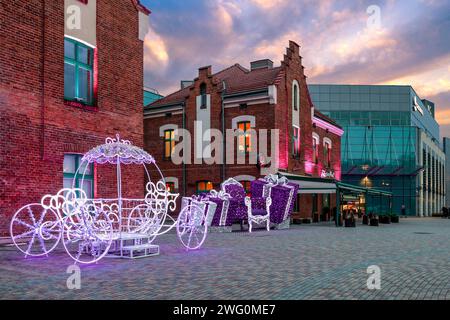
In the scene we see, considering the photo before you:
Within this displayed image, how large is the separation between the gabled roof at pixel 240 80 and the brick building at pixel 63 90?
10602mm

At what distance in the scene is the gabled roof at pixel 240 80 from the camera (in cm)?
2772

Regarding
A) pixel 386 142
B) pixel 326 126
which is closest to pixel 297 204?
pixel 326 126

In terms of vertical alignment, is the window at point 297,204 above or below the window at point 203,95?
below

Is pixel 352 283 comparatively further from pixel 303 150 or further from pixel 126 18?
pixel 303 150

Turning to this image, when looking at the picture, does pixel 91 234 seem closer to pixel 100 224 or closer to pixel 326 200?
pixel 100 224

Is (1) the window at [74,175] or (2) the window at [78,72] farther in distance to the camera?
(2) the window at [78,72]

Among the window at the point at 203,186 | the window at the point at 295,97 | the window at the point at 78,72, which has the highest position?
the window at the point at 295,97

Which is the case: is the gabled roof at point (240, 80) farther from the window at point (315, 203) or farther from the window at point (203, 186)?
the window at point (315, 203)

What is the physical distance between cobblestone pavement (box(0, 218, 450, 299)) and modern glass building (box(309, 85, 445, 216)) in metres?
50.9

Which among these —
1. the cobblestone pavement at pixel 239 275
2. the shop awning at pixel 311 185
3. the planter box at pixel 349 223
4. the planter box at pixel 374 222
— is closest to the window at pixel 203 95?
the shop awning at pixel 311 185

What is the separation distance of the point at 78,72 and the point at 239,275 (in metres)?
10.4

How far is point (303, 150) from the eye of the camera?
30.4 meters

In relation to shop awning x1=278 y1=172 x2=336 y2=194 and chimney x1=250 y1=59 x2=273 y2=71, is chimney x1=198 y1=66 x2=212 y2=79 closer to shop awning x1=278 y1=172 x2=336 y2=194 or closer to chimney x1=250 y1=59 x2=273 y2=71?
chimney x1=250 y1=59 x2=273 y2=71
